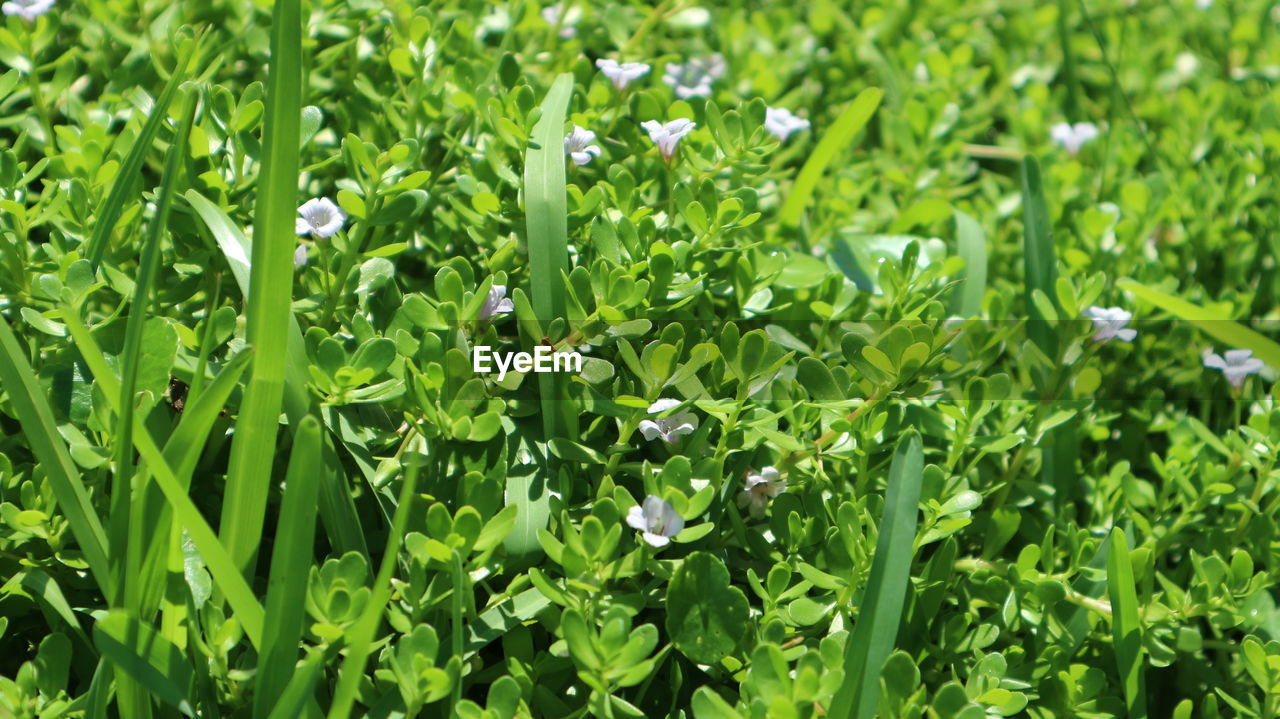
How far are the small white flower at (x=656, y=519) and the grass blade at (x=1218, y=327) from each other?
2.79ft

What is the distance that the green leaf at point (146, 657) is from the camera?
1111 mm

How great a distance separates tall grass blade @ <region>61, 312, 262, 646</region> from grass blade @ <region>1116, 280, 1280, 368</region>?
Answer: 1315 millimetres

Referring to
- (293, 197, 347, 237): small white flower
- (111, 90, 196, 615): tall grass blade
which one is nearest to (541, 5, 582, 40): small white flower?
(293, 197, 347, 237): small white flower

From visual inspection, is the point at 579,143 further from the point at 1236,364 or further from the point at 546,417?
the point at 1236,364

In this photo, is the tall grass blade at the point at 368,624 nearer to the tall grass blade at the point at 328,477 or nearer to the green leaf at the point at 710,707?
the tall grass blade at the point at 328,477

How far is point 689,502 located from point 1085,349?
70cm

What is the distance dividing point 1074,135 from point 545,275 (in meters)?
1.45

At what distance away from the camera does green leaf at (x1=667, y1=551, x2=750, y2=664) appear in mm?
1290

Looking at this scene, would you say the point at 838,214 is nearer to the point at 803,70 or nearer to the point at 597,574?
the point at 803,70

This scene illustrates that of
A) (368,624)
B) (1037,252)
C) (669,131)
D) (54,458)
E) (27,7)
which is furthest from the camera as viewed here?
(1037,252)

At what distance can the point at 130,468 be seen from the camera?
1.18 metres

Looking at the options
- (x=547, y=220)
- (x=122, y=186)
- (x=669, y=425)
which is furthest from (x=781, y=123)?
(x=122, y=186)

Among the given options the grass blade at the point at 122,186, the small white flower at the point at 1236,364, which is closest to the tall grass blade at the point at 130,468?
the grass blade at the point at 122,186

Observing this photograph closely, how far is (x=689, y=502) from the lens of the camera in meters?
1.27
